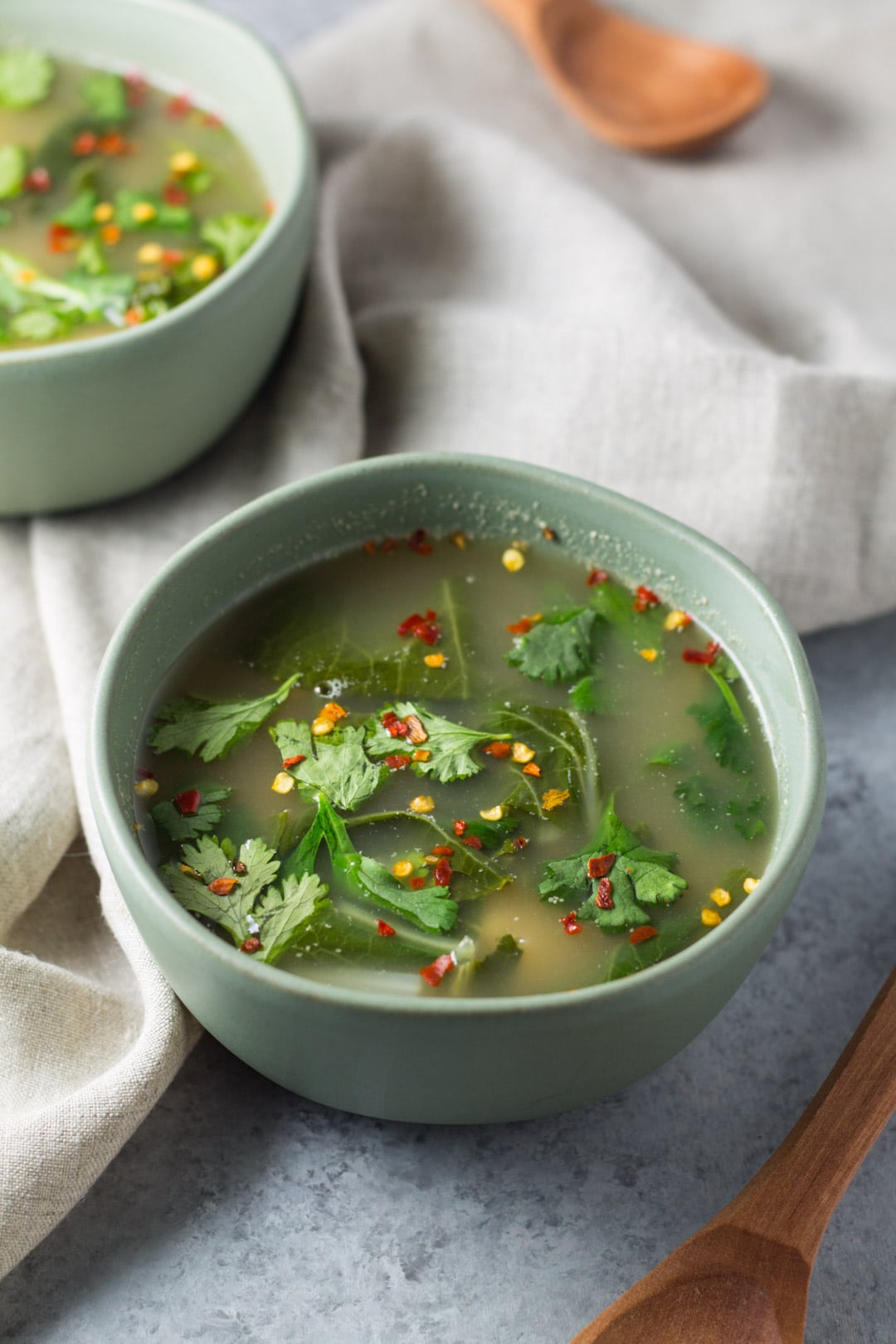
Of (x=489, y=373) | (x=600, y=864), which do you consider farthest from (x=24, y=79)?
(x=600, y=864)

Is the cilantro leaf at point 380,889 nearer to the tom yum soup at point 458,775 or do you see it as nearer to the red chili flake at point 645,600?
the tom yum soup at point 458,775

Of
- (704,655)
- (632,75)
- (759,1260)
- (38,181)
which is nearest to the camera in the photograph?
(759,1260)

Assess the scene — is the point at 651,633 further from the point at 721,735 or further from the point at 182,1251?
the point at 182,1251

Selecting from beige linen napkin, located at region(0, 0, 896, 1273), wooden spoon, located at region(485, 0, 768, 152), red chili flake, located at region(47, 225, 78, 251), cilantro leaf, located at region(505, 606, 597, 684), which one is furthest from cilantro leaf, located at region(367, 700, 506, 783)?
wooden spoon, located at region(485, 0, 768, 152)

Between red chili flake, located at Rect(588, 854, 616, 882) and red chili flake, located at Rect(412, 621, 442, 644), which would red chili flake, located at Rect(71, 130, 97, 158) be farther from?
red chili flake, located at Rect(588, 854, 616, 882)

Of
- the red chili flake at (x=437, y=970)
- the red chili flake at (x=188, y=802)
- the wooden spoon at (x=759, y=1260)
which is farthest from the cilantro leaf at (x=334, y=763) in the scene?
the wooden spoon at (x=759, y=1260)

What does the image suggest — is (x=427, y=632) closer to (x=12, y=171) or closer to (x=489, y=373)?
(x=489, y=373)
